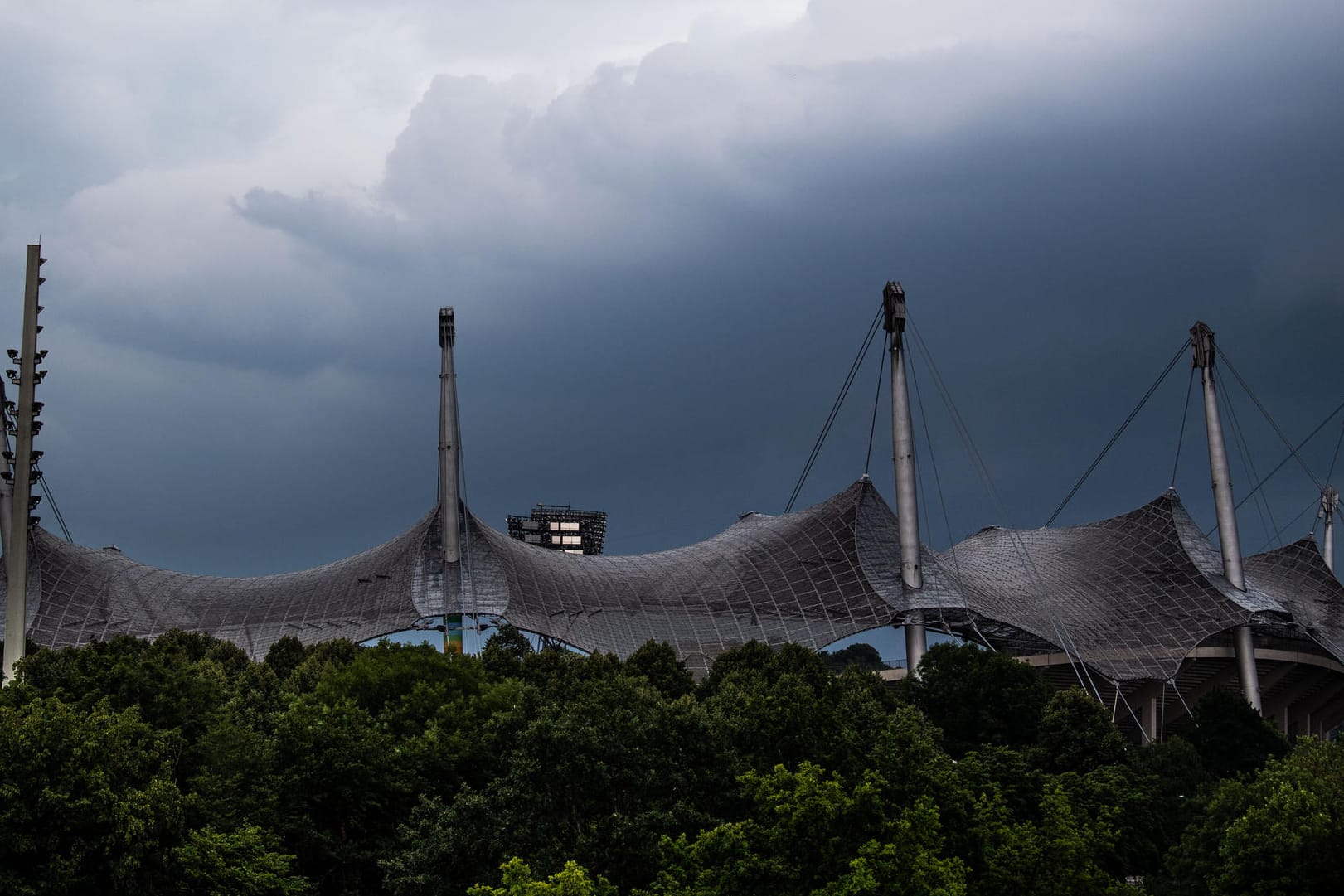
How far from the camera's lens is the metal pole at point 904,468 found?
89.1 meters

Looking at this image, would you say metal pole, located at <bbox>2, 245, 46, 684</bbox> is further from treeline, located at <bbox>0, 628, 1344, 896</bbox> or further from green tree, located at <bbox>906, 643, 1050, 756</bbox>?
green tree, located at <bbox>906, 643, 1050, 756</bbox>

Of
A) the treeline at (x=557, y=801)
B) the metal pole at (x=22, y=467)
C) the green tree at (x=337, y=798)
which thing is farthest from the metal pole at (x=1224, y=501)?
the metal pole at (x=22, y=467)

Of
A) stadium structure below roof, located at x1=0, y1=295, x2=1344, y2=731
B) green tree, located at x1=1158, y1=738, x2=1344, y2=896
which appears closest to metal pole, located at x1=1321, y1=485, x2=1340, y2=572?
stadium structure below roof, located at x1=0, y1=295, x2=1344, y2=731

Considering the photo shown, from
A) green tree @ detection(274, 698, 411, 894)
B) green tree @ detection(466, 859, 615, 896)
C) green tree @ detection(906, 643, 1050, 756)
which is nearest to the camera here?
green tree @ detection(466, 859, 615, 896)

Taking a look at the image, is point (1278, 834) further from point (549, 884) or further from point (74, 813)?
point (74, 813)

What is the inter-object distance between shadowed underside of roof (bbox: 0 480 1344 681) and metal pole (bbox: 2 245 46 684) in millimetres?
40375

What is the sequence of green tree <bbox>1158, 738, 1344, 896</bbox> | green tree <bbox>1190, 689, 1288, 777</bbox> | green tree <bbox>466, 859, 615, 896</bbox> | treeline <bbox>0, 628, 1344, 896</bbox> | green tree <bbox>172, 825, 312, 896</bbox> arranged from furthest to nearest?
green tree <bbox>1190, 689, 1288, 777</bbox> → green tree <bbox>172, 825, 312, 896</bbox> → green tree <bbox>1158, 738, 1344, 896</bbox> → treeline <bbox>0, 628, 1344, 896</bbox> → green tree <bbox>466, 859, 615, 896</bbox>

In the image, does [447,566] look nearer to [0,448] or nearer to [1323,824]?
[0,448]

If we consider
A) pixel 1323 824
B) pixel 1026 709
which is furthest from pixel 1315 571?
pixel 1323 824

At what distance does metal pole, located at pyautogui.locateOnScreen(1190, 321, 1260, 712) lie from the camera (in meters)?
94.1

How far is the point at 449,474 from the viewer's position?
303 feet

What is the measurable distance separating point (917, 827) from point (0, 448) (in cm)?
5543

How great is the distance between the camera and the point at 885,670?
9725 centimetres

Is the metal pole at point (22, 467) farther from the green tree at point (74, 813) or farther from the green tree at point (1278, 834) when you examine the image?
the green tree at point (1278, 834)
